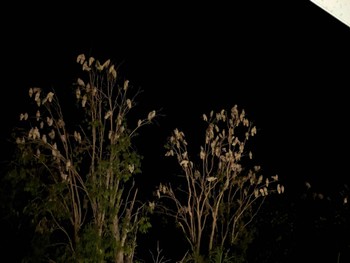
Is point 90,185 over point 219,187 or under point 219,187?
under

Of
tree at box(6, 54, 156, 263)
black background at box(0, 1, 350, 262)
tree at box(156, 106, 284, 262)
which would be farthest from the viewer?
black background at box(0, 1, 350, 262)

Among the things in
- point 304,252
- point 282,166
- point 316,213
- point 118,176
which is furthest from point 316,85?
point 118,176

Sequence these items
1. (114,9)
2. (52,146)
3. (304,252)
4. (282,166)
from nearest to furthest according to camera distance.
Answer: (52,146) < (304,252) < (282,166) < (114,9)

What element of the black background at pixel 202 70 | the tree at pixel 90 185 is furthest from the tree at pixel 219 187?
the black background at pixel 202 70

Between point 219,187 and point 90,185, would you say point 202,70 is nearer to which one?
point 219,187

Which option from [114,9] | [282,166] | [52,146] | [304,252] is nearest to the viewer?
[52,146]

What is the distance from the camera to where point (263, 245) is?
5586 mm

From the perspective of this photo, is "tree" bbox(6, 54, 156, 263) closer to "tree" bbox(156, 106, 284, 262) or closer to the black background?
"tree" bbox(156, 106, 284, 262)

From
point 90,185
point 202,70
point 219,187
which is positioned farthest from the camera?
point 202,70

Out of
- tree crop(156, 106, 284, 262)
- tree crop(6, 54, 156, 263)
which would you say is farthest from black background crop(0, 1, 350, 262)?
tree crop(6, 54, 156, 263)

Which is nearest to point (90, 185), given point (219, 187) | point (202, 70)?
point (219, 187)

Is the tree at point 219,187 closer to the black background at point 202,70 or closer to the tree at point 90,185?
the tree at point 90,185

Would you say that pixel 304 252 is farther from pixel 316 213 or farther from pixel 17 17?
pixel 17 17

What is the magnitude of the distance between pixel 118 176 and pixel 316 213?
279 cm
